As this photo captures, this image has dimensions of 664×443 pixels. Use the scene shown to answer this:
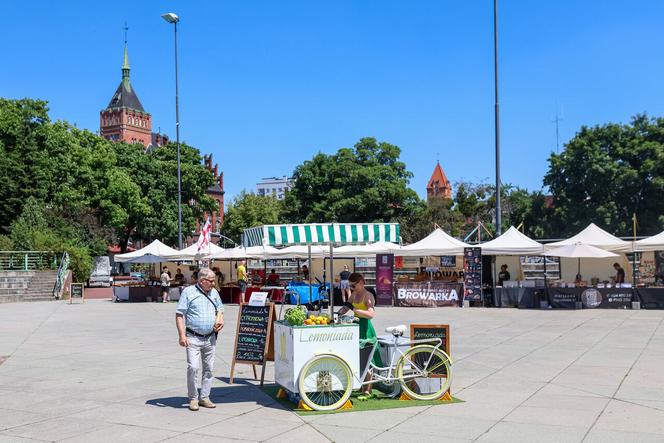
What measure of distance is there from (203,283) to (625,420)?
5184mm

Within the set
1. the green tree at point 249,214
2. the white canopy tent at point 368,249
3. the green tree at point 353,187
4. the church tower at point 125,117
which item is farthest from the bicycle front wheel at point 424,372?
the church tower at point 125,117

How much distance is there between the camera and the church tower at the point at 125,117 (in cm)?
13775

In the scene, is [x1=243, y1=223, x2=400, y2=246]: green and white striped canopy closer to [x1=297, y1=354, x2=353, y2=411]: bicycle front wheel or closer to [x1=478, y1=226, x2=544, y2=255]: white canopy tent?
[x1=297, y1=354, x2=353, y2=411]: bicycle front wheel

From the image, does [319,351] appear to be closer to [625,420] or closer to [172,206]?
[625,420]

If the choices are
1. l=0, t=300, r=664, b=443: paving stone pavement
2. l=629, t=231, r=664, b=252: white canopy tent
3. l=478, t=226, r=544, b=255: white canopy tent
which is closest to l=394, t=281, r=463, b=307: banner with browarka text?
l=478, t=226, r=544, b=255: white canopy tent

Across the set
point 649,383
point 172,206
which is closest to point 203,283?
point 649,383

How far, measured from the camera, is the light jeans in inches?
331

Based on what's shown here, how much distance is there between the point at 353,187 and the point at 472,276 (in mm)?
34097

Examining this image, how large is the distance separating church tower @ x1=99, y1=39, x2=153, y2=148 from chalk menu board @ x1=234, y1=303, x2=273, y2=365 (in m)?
132

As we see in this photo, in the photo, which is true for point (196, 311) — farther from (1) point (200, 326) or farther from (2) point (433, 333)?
(2) point (433, 333)

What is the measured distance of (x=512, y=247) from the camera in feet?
89.1

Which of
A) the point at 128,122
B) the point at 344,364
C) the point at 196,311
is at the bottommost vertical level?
the point at 344,364

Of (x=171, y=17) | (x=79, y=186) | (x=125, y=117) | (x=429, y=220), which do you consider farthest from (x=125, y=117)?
(x=171, y=17)

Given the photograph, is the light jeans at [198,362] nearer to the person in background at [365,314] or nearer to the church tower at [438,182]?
the person in background at [365,314]
